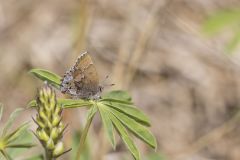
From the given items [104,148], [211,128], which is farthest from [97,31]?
[104,148]

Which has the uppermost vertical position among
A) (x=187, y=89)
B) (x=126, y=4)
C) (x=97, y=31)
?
(x=126, y=4)

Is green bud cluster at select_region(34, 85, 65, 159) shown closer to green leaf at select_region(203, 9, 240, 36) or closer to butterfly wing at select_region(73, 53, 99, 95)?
butterfly wing at select_region(73, 53, 99, 95)

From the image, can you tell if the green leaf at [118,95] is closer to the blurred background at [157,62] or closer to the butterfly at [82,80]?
the butterfly at [82,80]

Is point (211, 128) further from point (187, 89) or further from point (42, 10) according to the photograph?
point (42, 10)

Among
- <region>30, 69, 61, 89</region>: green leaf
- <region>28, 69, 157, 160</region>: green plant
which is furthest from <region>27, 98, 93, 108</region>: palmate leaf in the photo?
<region>30, 69, 61, 89</region>: green leaf

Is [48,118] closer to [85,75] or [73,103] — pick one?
[73,103]

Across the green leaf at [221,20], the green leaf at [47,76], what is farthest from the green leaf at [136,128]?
the green leaf at [221,20]

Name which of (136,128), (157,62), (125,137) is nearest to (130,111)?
(136,128)
